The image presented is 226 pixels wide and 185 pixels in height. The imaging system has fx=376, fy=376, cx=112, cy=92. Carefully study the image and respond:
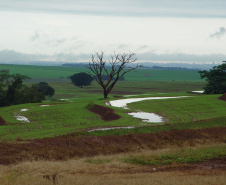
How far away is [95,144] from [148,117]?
15.2 meters

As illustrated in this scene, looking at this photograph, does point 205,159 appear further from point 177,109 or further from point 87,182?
point 177,109

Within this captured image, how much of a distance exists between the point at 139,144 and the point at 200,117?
52.0 ft

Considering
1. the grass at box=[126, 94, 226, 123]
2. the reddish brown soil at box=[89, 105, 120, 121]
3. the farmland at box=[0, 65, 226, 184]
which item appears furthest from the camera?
the grass at box=[126, 94, 226, 123]

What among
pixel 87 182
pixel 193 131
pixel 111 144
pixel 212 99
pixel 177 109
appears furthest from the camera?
pixel 212 99

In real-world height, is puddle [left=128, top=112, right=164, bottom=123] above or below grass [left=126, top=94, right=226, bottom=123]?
below

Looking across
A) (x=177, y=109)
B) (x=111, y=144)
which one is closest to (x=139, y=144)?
(x=111, y=144)

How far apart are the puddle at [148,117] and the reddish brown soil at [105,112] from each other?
1957 millimetres

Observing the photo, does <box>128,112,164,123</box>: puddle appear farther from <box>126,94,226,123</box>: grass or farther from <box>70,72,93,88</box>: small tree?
<box>70,72,93,88</box>: small tree

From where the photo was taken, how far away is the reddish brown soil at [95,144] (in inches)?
703

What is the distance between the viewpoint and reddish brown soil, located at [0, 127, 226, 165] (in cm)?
1784

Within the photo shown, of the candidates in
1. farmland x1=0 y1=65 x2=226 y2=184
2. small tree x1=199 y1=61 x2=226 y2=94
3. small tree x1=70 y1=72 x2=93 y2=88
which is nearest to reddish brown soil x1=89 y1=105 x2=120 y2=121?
farmland x1=0 y1=65 x2=226 y2=184

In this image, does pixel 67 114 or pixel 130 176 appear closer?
pixel 130 176

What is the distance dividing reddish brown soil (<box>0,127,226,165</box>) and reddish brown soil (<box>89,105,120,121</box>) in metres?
11.7

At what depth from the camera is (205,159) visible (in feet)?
59.0
